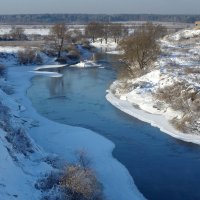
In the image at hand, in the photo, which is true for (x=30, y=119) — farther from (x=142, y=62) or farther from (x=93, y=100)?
(x=142, y=62)

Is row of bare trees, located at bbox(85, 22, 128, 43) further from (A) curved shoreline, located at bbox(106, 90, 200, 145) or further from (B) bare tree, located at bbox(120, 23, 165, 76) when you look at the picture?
(A) curved shoreline, located at bbox(106, 90, 200, 145)

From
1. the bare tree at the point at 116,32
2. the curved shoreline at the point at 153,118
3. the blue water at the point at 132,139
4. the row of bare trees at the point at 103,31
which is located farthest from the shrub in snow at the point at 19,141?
the bare tree at the point at 116,32

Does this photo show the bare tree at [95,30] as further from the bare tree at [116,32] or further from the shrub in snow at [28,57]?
the shrub in snow at [28,57]

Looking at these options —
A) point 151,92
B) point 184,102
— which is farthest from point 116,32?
point 184,102

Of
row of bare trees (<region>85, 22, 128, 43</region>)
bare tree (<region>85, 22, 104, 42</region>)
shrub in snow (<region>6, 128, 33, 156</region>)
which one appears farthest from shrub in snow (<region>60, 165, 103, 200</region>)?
bare tree (<region>85, 22, 104, 42</region>)

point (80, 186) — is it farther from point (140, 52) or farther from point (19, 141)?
point (140, 52)
